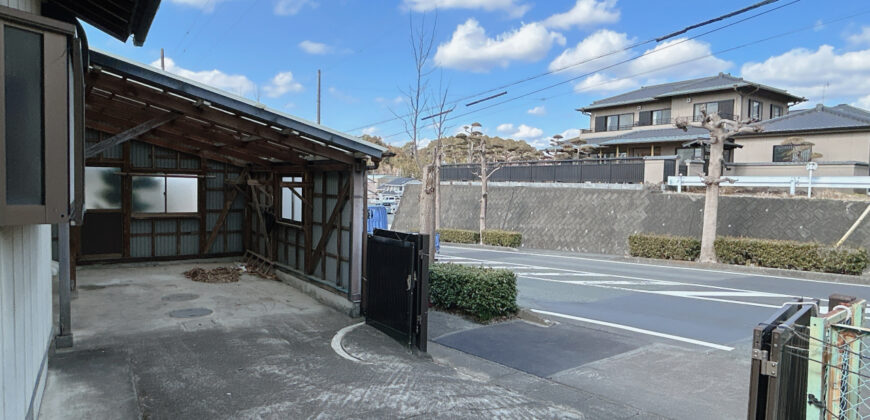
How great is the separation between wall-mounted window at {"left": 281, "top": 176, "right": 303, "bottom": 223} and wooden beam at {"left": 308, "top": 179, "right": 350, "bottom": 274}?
142 cm

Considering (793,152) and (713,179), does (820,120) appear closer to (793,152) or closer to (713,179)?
(793,152)

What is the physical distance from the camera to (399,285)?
716 centimetres

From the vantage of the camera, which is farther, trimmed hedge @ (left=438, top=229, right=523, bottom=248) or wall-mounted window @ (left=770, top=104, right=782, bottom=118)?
wall-mounted window @ (left=770, top=104, right=782, bottom=118)

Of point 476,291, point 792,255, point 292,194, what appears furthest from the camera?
point 792,255

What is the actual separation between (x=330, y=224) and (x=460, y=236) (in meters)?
17.1

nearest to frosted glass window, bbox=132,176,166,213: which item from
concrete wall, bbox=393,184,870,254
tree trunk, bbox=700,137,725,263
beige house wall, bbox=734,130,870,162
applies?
tree trunk, bbox=700,137,725,263

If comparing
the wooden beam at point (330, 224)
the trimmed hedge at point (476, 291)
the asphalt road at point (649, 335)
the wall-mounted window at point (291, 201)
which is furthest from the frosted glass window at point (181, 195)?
the asphalt road at point (649, 335)

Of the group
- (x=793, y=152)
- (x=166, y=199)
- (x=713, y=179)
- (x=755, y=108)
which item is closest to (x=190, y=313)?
(x=166, y=199)

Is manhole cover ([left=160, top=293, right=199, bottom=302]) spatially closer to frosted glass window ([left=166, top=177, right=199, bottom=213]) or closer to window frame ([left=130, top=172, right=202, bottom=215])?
window frame ([left=130, top=172, right=202, bottom=215])

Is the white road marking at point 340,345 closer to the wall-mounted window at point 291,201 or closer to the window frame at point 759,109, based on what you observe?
the wall-mounted window at point 291,201

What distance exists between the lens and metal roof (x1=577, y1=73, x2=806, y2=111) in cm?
3241

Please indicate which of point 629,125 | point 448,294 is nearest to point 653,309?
point 448,294

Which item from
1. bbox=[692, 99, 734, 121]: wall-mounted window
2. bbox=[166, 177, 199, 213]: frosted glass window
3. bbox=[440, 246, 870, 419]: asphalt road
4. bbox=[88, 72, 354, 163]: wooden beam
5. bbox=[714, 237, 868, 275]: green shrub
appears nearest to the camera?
bbox=[440, 246, 870, 419]: asphalt road

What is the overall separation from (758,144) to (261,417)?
2926cm
